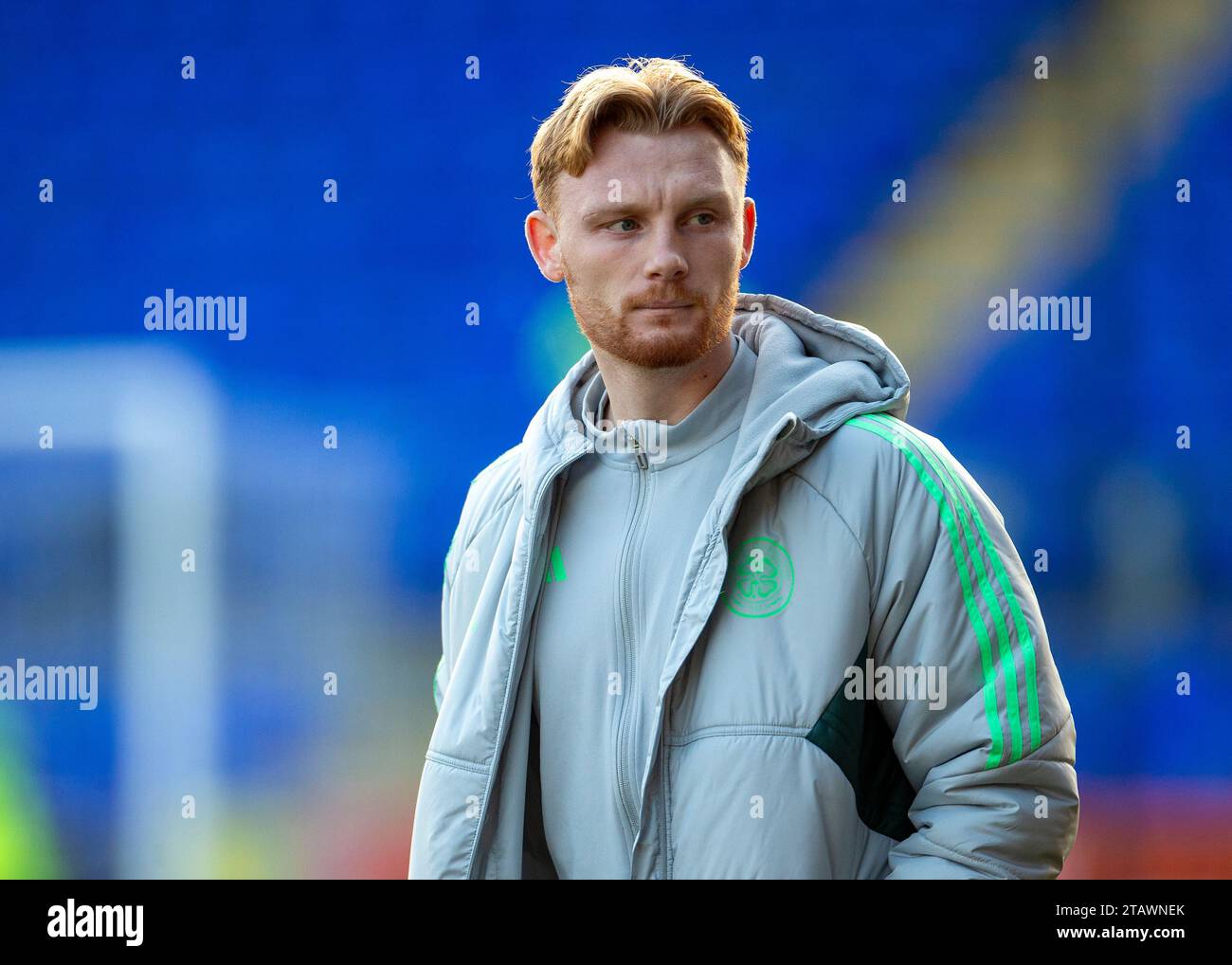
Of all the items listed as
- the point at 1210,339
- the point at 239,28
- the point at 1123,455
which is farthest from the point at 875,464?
the point at 239,28

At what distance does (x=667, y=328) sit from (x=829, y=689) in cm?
48

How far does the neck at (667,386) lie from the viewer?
1.52 metres

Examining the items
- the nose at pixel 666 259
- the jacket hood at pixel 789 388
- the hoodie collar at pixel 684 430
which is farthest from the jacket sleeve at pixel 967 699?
the nose at pixel 666 259

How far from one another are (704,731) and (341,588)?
1.40m

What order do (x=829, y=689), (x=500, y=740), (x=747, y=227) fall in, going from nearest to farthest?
(x=829, y=689), (x=500, y=740), (x=747, y=227)

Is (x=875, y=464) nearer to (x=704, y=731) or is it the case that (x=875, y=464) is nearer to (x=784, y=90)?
(x=704, y=731)

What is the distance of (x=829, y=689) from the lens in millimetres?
1340

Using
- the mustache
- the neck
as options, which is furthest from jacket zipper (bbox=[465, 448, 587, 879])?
the mustache

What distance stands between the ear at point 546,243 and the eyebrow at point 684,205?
0.12m

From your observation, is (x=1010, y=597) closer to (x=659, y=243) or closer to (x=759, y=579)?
(x=759, y=579)

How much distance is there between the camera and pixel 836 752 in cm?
135

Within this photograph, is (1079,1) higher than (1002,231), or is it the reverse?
(1079,1)

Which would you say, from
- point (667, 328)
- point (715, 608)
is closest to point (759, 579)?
point (715, 608)
